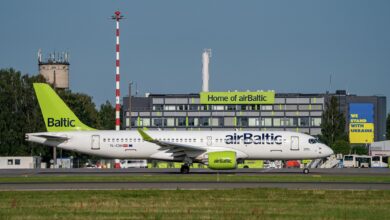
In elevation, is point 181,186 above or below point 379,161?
below

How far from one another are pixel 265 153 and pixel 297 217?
113ft

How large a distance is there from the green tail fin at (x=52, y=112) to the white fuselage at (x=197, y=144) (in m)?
1.25

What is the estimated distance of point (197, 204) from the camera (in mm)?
31578

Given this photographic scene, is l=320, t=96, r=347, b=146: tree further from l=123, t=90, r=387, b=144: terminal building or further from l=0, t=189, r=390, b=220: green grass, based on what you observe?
l=0, t=189, r=390, b=220: green grass

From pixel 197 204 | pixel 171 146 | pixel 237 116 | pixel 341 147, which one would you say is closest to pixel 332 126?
pixel 341 147

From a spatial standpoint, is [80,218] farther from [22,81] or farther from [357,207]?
[22,81]

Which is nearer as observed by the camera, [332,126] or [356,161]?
[356,161]

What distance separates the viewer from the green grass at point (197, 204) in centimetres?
2805

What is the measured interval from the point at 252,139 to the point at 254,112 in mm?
82205

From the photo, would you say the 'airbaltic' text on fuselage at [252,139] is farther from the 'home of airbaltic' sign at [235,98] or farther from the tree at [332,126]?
the 'home of airbaltic' sign at [235,98]

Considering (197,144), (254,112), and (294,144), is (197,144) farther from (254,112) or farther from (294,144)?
(254,112)

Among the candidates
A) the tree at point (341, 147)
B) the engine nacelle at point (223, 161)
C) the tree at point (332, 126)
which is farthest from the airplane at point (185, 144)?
the tree at point (332, 126)

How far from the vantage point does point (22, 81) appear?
11738 centimetres

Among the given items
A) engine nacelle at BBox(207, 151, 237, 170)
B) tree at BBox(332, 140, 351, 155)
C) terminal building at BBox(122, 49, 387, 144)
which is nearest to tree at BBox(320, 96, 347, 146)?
tree at BBox(332, 140, 351, 155)
